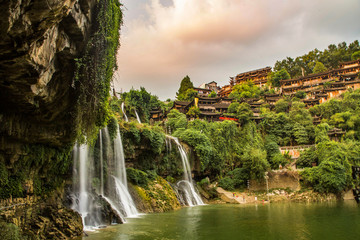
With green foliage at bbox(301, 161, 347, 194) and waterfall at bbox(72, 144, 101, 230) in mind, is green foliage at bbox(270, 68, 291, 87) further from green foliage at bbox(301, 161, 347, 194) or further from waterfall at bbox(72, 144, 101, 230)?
waterfall at bbox(72, 144, 101, 230)

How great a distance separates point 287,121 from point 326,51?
45568 millimetres

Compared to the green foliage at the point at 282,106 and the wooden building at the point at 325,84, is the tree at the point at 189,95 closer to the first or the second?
the green foliage at the point at 282,106

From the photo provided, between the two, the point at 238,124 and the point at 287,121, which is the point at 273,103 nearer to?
the point at 287,121

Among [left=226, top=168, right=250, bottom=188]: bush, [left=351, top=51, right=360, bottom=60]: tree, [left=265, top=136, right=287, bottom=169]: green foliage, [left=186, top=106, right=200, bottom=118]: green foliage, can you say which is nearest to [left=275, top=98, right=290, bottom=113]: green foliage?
[left=265, top=136, right=287, bottom=169]: green foliage

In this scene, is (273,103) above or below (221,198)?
above

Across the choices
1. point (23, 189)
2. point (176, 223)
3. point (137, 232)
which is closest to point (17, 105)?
point (23, 189)

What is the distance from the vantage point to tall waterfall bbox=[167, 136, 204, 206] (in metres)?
26.6

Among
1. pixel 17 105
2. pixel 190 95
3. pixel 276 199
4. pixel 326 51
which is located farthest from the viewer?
pixel 326 51

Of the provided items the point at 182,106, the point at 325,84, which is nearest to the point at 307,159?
the point at 182,106

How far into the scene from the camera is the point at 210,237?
36.2 feet

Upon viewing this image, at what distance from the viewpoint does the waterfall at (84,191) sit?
1378cm

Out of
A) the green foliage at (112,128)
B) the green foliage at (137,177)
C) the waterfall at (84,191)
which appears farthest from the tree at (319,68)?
the waterfall at (84,191)

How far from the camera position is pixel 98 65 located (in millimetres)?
9273

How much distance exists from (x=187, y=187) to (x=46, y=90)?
22.8m
